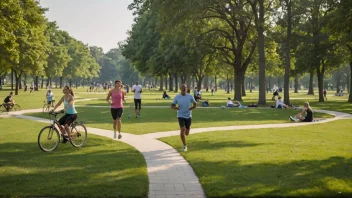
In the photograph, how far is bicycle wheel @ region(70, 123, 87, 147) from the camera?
11.2 m

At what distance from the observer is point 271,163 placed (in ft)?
29.3

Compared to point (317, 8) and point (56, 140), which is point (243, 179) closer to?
point (56, 140)

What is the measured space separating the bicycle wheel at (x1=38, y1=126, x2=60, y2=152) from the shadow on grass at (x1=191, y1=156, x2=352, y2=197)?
439 centimetres

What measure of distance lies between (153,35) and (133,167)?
165ft

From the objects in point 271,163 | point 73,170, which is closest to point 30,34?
point 73,170

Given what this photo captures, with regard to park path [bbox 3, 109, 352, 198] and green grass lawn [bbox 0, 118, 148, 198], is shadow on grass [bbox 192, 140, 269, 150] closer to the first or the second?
park path [bbox 3, 109, 352, 198]

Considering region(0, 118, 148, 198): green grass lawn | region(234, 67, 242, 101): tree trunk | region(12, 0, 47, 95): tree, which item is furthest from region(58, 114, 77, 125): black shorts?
region(234, 67, 242, 101): tree trunk

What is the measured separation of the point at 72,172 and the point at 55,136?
3.22 meters

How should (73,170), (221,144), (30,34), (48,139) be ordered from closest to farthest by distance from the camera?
1. (73,170)
2. (48,139)
3. (221,144)
4. (30,34)

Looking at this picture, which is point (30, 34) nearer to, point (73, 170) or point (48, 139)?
point (48, 139)

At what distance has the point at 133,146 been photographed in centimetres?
1152

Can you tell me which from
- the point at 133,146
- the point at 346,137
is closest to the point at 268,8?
the point at 346,137

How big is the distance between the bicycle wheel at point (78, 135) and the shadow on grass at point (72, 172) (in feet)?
0.92

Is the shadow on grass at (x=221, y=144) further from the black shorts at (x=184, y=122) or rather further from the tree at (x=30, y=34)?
the tree at (x=30, y=34)
